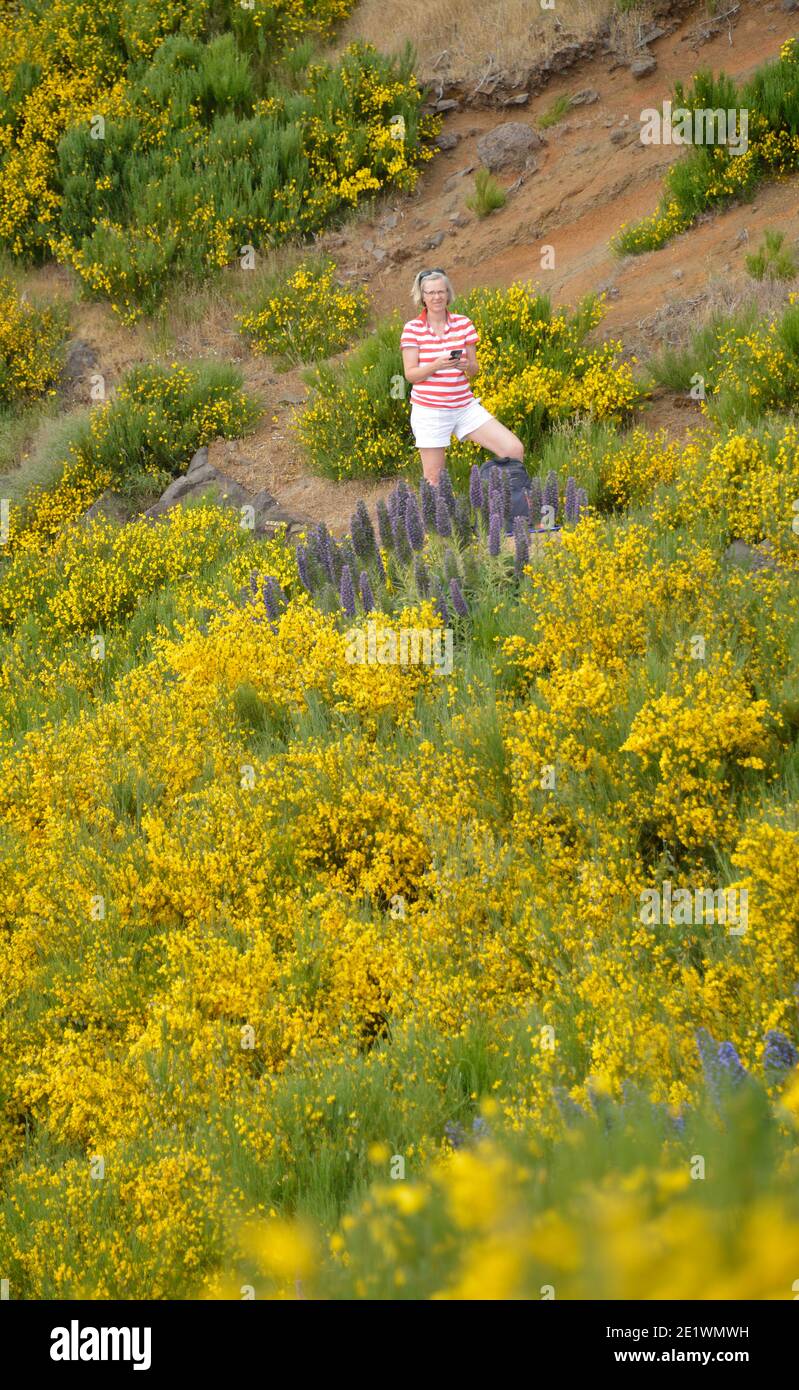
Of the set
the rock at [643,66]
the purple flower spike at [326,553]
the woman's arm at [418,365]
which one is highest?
the rock at [643,66]

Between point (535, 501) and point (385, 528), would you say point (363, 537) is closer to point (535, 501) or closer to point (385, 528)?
point (385, 528)

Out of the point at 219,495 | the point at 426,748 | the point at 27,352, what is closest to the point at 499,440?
the point at 219,495

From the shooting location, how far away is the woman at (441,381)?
281 inches

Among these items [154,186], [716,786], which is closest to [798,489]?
[716,786]

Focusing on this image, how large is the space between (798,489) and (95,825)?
3425 millimetres

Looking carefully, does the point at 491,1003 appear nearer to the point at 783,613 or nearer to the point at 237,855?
the point at 237,855

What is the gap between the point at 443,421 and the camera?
723 cm

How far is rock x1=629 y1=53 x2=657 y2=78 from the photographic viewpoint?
12273 millimetres

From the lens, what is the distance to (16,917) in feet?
15.0

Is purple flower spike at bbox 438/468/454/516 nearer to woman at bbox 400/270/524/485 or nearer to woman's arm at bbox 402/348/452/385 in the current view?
woman at bbox 400/270/524/485

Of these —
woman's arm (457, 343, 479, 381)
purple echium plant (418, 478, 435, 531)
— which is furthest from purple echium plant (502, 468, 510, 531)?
woman's arm (457, 343, 479, 381)

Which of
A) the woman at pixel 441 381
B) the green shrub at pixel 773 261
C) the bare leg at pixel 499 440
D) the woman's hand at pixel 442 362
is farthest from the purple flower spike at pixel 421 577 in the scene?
the green shrub at pixel 773 261

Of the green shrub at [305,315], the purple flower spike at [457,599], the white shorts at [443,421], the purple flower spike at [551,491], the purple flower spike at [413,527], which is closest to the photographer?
the purple flower spike at [457,599]

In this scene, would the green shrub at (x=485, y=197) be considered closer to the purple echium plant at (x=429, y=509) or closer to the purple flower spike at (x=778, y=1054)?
the purple echium plant at (x=429, y=509)
